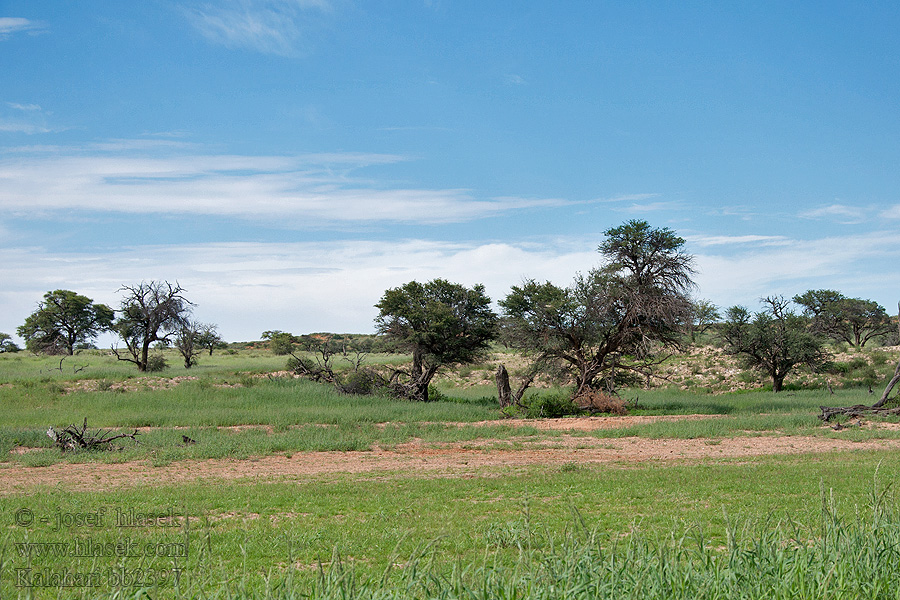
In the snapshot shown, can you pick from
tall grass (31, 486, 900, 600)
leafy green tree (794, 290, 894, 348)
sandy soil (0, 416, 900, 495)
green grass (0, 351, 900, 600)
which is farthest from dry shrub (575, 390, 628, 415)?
Answer: leafy green tree (794, 290, 894, 348)

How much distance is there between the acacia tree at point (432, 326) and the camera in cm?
3506

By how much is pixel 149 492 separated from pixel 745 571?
10564mm

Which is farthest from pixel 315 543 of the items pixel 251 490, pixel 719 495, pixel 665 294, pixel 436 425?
pixel 665 294

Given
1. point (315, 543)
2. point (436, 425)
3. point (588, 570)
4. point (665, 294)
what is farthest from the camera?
point (665, 294)

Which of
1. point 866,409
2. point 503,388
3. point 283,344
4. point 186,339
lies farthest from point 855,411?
point 283,344

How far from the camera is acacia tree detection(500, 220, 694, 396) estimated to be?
29359 millimetres

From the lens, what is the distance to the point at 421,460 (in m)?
16.3

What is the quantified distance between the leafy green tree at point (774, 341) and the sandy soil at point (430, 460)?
68.5ft

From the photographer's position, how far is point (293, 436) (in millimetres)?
20312

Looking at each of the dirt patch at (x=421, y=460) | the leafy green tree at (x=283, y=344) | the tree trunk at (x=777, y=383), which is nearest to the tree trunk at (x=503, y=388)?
the dirt patch at (x=421, y=460)

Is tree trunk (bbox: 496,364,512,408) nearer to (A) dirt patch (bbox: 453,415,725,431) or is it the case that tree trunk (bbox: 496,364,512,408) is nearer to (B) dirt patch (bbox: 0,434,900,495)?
(A) dirt patch (bbox: 453,415,725,431)

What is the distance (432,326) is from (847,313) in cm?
5279

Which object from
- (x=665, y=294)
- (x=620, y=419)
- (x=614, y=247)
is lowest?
(x=620, y=419)

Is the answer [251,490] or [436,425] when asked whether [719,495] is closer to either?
[251,490]
